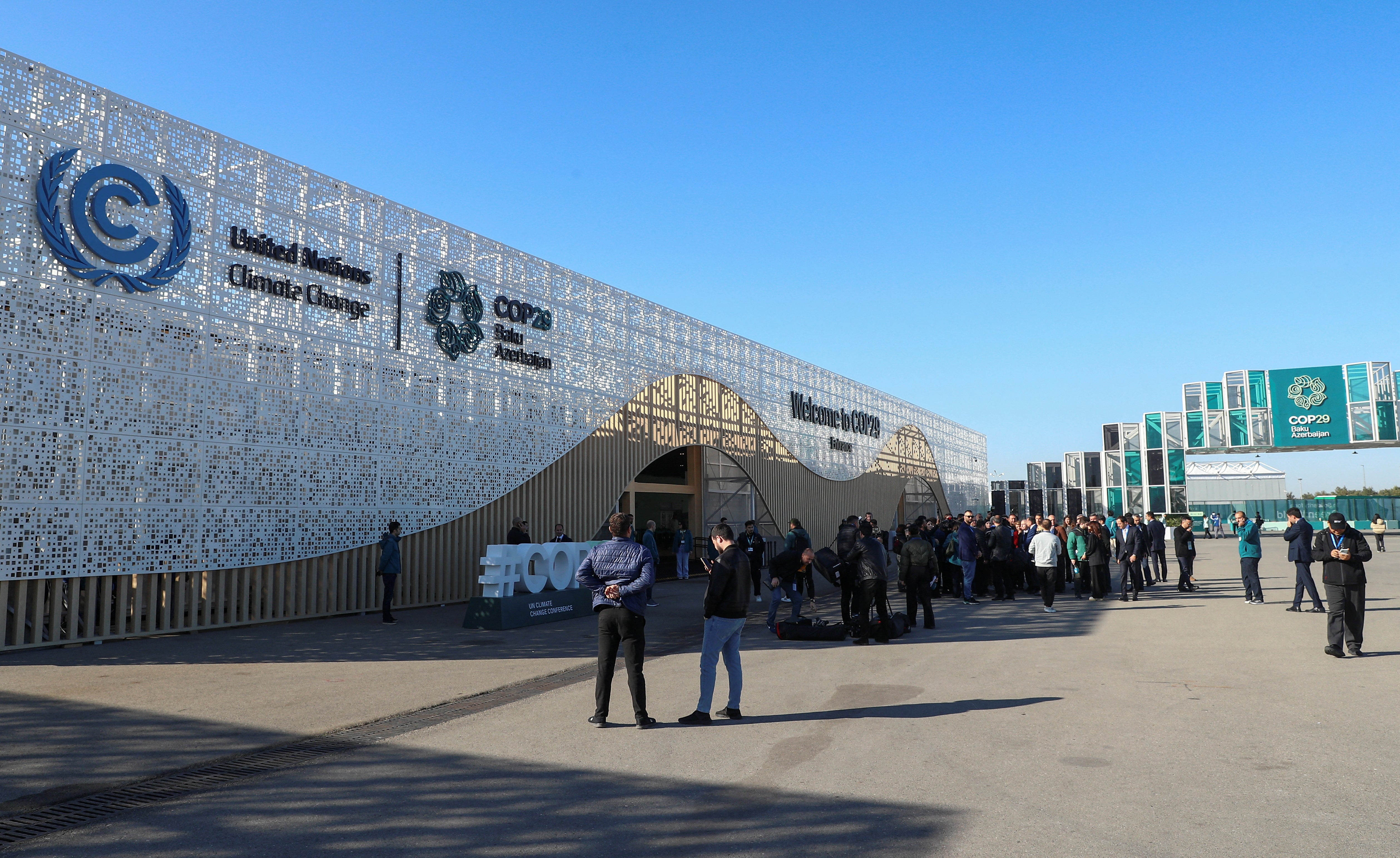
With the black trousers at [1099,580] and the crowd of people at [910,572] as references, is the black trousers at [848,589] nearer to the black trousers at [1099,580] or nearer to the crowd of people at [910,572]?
the crowd of people at [910,572]

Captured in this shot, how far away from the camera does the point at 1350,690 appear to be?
25.3ft

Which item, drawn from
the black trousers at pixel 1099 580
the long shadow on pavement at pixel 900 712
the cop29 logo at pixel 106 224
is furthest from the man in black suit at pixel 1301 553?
the cop29 logo at pixel 106 224

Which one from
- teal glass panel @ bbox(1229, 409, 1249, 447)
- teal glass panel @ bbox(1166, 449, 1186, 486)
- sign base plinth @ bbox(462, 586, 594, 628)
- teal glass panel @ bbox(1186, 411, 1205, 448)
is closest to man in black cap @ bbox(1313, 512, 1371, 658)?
sign base plinth @ bbox(462, 586, 594, 628)

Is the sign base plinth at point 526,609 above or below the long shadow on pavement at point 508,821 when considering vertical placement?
above

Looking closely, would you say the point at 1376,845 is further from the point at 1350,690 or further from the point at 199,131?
the point at 199,131

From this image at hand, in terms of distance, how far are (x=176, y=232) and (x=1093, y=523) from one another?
54.9 ft

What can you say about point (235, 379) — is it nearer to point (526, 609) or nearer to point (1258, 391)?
point (526, 609)

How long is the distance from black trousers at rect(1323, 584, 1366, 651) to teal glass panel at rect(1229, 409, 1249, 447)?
43211 millimetres

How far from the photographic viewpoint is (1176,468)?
2104 inches

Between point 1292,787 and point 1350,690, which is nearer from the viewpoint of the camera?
point 1292,787

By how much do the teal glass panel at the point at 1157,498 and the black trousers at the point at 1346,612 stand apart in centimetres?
4938

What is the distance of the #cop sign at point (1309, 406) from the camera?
43.8 metres

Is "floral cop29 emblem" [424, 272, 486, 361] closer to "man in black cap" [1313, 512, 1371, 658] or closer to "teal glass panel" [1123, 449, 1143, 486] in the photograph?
"man in black cap" [1313, 512, 1371, 658]

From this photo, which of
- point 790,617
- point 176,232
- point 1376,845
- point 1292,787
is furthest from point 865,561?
point 176,232
